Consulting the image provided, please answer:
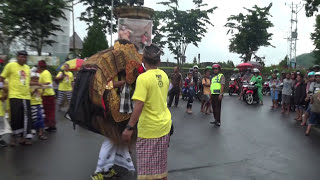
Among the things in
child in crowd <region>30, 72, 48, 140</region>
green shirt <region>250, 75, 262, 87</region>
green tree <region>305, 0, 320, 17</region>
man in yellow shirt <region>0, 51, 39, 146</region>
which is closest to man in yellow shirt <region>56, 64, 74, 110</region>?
child in crowd <region>30, 72, 48, 140</region>

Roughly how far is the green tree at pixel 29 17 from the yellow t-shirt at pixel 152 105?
11.1 meters

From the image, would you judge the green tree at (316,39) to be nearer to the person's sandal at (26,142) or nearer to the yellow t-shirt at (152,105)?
the person's sandal at (26,142)

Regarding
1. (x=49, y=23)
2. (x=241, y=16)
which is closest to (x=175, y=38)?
(x=241, y=16)

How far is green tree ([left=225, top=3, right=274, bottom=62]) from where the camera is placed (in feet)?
109

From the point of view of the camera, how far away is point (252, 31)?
3341 centimetres

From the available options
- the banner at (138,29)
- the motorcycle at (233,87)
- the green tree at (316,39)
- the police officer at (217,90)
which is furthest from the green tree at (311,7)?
the green tree at (316,39)

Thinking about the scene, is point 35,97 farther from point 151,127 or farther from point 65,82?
point 151,127

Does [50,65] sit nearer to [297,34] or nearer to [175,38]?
[175,38]

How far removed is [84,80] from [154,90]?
59.9 inches

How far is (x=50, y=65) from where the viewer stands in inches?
939

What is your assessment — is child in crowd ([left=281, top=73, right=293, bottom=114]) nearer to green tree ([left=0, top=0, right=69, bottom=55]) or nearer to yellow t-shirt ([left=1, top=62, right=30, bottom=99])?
green tree ([left=0, top=0, right=69, bottom=55])

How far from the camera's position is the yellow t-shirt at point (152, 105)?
343 cm

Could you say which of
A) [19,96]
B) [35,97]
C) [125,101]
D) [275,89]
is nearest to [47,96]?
[35,97]

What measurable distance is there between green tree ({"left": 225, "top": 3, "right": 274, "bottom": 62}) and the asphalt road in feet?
80.8
